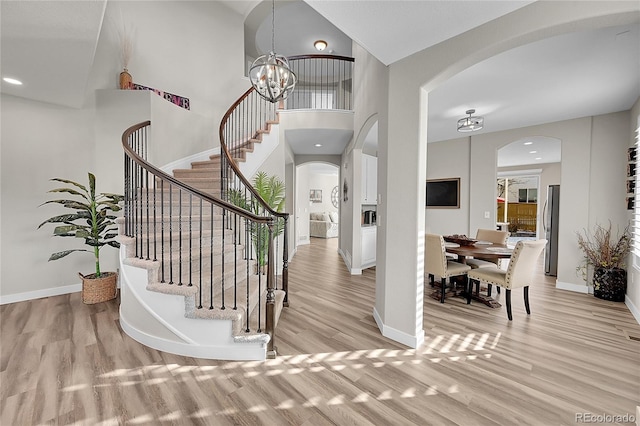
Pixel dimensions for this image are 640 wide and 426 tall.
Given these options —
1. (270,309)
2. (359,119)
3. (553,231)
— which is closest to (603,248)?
(553,231)

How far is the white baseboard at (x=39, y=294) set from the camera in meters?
3.47

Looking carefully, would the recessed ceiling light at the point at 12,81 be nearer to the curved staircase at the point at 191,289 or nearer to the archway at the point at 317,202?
the curved staircase at the point at 191,289

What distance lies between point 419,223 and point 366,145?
12.7 feet

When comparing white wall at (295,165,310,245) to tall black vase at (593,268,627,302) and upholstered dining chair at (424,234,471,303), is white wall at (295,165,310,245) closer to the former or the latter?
upholstered dining chair at (424,234,471,303)

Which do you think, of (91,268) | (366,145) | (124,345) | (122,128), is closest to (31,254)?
(91,268)

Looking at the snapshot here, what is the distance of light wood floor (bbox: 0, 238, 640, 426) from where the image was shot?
1680 millimetres

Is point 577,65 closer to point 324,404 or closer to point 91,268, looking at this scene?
point 324,404

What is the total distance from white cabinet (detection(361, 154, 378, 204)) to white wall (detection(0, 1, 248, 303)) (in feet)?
10.4

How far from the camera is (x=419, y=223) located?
2480 mm

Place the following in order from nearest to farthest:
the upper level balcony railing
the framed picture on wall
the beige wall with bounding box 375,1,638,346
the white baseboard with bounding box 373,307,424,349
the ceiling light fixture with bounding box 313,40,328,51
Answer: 1. the beige wall with bounding box 375,1,638,346
2. the white baseboard with bounding box 373,307,424,349
3. the ceiling light fixture with bounding box 313,40,328,51
4. the upper level balcony railing
5. the framed picture on wall

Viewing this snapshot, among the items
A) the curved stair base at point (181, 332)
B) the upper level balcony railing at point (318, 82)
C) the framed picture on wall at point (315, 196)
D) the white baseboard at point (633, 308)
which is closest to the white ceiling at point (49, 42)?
the curved stair base at point (181, 332)

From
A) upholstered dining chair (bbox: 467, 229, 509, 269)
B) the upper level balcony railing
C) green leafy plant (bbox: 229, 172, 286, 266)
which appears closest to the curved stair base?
green leafy plant (bbox: 229, 172, 286, 266)

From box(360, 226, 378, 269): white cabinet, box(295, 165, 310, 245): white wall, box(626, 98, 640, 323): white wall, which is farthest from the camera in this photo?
box(295, 165, 310, 245): white wall

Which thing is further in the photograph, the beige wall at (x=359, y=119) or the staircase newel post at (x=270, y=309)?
the beige wall at (x=359, y=119)
